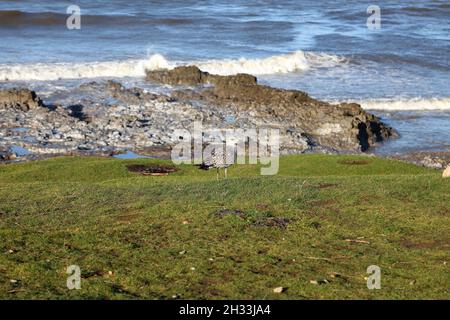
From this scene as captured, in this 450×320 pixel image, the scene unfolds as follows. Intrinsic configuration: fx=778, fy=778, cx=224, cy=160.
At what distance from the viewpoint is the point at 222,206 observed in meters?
15.3

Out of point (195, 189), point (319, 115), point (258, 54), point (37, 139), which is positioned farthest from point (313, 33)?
point (195, 189)

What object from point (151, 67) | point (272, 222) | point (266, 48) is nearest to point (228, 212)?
point (272, 222)

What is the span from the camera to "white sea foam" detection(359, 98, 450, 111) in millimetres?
40094

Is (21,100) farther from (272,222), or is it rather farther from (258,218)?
(272,222)

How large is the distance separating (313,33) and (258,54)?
1172 cm

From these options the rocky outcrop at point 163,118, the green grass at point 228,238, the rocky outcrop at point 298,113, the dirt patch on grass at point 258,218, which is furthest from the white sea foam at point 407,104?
the dirt patch on grass at point 258,218

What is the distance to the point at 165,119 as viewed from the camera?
33875 millimetres

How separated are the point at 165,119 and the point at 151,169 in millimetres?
9618

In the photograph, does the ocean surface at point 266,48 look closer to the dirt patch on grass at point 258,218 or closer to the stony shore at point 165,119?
the stony shore at point 165,119

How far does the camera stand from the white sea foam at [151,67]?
45.2 metres

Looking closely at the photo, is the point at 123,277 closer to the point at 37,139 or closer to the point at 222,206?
the point at 222,206

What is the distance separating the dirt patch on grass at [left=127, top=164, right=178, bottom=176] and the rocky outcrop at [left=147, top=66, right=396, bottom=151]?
30.7ft

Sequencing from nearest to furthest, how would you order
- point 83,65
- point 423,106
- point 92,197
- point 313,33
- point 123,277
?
point 123,277 < point 92,197 < point 423,106 < point 83,65 < point 313,33

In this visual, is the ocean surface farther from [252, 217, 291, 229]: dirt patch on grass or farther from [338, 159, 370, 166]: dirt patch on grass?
[252, 217, 291, 229]: dirt patch on grass
